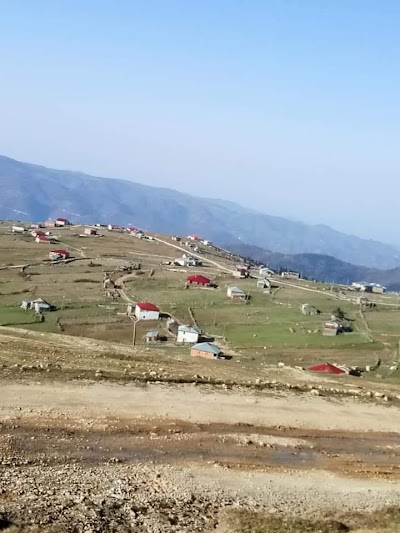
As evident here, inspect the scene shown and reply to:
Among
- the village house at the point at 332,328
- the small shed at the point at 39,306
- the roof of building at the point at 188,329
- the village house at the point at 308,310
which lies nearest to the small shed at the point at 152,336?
the roof of building at the point at 188,329

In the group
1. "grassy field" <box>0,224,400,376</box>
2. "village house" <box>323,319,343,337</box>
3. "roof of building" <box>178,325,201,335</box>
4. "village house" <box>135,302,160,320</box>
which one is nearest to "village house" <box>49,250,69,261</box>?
"grassy field" <box>0,224,400,376</box>

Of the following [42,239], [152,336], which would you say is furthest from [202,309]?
[42,239]

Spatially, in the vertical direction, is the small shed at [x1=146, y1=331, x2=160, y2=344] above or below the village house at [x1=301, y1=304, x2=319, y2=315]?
below

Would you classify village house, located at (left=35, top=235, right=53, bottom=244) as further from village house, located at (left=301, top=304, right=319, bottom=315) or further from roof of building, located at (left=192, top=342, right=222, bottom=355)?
roof of building, located at (left=192, top=342, right=222, bottom=355)

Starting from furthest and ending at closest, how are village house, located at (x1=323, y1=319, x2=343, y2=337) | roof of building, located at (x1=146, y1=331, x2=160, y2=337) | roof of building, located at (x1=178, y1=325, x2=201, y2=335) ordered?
1. village house, located at (x1=323, y1=319, x2=343, y2=337)
2. roof of building, located at (x1=146, y1=331, x2=160, y2=337)
3. roof of building, located at (x1=178, y1=325, x2=201, y2=335)

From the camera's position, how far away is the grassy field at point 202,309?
88.7 meters

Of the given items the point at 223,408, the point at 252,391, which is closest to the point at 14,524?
the point at 223,408

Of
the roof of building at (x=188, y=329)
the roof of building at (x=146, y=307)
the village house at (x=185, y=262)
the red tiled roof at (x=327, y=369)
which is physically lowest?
the roof of building at (x=188, y=329)

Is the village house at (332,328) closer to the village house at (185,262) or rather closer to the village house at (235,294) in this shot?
the village house at (235,294)

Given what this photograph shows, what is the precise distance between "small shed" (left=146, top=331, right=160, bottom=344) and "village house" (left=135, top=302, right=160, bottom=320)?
26.3ft

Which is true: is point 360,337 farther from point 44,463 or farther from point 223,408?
point 44,463

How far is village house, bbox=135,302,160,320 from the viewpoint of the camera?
102 meters

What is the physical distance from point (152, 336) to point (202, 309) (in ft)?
73.2

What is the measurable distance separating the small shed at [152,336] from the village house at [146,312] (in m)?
8.02
